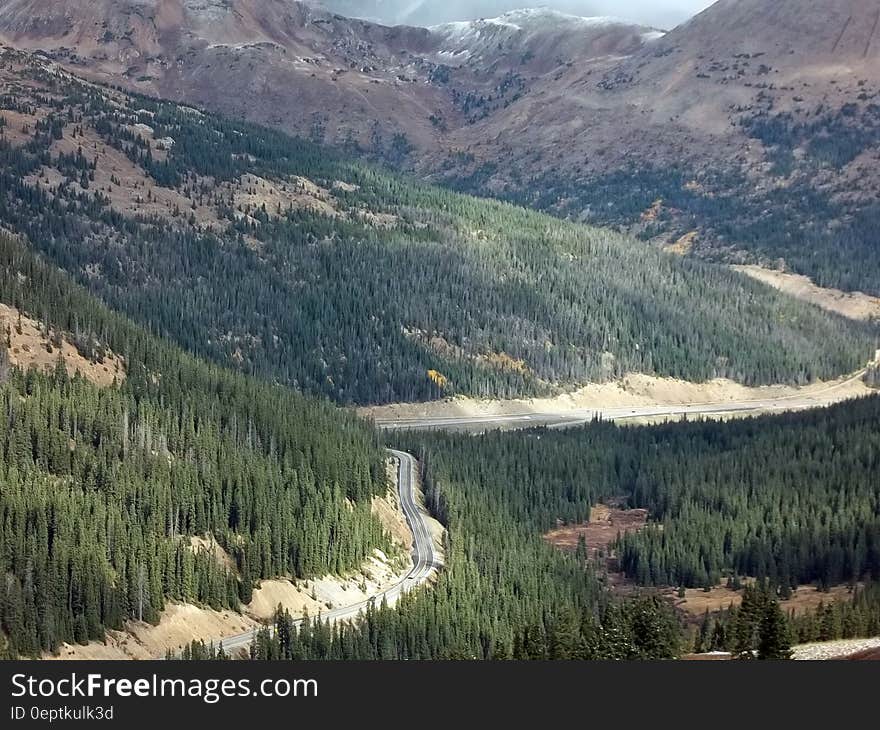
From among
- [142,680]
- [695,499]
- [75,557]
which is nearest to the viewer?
[142,680]

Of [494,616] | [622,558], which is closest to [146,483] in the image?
[494,616]

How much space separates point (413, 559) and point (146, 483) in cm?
3213

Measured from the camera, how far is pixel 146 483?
450 ft

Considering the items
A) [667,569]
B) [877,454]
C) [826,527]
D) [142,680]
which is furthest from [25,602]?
[877,454]

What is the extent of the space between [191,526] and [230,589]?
9.18 m

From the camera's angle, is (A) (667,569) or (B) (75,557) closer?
(B) (75,557)

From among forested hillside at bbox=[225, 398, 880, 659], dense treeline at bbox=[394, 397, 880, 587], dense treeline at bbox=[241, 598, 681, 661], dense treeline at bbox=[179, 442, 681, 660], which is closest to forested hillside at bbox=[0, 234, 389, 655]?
dense treeline at bbox=[241, 598, 681, 661]

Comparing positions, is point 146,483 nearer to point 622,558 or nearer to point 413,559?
point 413,559

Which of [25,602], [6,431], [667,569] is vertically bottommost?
[667,569]

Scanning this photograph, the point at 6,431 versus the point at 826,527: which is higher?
the point at 6,431

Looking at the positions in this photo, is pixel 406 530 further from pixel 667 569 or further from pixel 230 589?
pixel 230 589

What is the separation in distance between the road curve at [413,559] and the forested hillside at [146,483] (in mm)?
4201

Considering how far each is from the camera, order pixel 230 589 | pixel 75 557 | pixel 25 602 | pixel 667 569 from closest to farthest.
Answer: pixel 25 602
pixel 75 557
pixel 230 589
pixel 667 569

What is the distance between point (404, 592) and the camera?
143 metres
